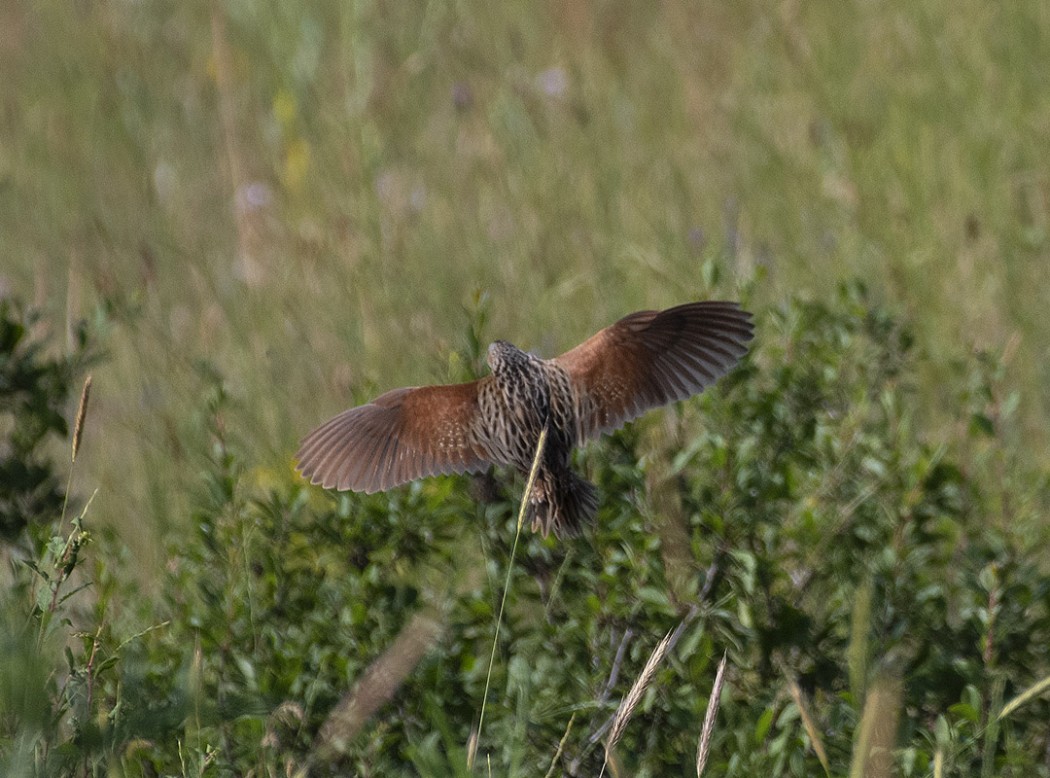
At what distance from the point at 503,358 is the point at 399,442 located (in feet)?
0.88

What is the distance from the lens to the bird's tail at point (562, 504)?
2.68m

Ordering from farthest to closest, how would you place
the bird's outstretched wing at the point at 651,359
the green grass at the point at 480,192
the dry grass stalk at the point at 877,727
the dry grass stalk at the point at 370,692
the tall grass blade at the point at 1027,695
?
the green grass at the point at 480,192 → the bird's outstretched wing at the point at 651,359 → the dry grass stalk at the point at 370,692 → the tall grass blade at the point at 1027,695 → the dry grass stalk at the point at 877,727

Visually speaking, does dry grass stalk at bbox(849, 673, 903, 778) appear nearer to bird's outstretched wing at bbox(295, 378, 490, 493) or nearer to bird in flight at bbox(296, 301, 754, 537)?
bird in flight at bbox(296, 301, 754, 537)

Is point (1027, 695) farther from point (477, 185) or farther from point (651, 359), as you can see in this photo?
point (477, 185)

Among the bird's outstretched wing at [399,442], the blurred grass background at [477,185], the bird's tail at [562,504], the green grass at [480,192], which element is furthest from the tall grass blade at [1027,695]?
the blurred grass background at [477,185]

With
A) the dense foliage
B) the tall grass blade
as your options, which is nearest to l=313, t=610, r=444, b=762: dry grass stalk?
the dense foliage

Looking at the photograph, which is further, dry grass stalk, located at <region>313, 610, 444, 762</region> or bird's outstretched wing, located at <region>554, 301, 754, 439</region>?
bird's outstretched wing, located at <region>554, 301, 754, 439</region>

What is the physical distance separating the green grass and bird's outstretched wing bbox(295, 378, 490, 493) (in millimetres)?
726

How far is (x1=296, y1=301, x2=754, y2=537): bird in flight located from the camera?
2740 mm

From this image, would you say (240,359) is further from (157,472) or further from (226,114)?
(226,114)

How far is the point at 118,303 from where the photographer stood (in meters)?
3.33

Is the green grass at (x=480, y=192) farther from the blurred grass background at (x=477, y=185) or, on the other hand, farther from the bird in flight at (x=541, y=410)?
the bird in flight at (x=541, y=410)

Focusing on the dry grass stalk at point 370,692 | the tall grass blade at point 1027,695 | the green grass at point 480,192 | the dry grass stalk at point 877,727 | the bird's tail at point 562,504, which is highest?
the green grass at point 480,192

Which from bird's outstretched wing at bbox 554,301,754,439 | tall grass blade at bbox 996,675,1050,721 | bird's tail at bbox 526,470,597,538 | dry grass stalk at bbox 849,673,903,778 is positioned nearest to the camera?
dry grass stalk at bbox 849,673,903,778
